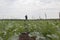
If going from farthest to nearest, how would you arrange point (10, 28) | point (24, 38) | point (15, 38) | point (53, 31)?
point (10, 28), point (53, 31), point (15, 38), point (24, 38)

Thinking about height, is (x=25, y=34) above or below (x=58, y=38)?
above

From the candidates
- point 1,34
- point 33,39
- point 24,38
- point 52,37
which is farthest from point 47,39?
point 1,34

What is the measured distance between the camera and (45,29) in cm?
219

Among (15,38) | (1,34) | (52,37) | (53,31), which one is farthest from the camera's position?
(1,34)

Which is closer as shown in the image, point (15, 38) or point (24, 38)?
point (24, 38)

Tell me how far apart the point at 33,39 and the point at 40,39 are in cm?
39

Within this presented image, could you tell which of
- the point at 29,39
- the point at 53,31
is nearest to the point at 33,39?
the point at 29,39

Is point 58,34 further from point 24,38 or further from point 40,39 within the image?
point 24,38

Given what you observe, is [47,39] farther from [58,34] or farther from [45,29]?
[45,29]

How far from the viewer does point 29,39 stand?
1334 mm

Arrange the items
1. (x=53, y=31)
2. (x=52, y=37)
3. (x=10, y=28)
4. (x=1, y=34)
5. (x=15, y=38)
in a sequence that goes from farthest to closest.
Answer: (x=10, y=28), (x=1, y=34), (x=53, y=31), (x=52, y=37), (x=15, y=38)

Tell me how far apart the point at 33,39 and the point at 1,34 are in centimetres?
107

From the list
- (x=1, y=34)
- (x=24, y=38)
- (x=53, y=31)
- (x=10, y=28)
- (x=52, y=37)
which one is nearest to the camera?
(x=24, y=38)

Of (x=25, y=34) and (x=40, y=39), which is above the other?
(x=25, y=34)
